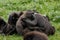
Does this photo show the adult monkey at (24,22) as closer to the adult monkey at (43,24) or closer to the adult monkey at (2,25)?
the adult monkey at (43,24)

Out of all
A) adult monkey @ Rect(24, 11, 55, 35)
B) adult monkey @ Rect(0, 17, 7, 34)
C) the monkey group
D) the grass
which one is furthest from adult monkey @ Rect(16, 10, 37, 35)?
the grass

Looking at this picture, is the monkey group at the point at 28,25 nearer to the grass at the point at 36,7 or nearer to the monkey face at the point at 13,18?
the monkey face at the point at 13,18

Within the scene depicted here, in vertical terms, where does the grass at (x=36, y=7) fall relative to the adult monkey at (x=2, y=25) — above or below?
below

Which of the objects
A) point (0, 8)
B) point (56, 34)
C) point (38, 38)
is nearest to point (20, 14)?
point (56, 34)

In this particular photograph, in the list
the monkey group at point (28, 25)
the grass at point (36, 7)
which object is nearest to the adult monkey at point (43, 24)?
the monkey group at point (28, 25)

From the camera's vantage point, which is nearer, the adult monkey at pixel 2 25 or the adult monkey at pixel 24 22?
the adult monkey at pixel 24 22

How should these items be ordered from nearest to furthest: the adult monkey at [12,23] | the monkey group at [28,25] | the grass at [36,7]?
the monkey group at [28,25], the adult monkey at [12,23], the grass at [36,7]

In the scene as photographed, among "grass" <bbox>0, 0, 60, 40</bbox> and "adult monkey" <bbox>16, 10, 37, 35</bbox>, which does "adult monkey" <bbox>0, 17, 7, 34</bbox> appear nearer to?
"adult monkey" <bbox>16, 10, 37, 35</bbox>

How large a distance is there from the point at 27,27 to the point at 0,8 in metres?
2.82

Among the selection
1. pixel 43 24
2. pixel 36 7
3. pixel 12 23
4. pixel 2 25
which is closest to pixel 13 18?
pixel 12 23

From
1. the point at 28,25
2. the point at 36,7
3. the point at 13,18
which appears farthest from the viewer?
the point at 36,7

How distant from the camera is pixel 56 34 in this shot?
8.62 meters

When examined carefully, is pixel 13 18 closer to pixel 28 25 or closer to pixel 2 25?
pixel 2 25

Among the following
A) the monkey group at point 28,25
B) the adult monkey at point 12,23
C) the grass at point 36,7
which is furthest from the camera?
the grass at point 36,7
